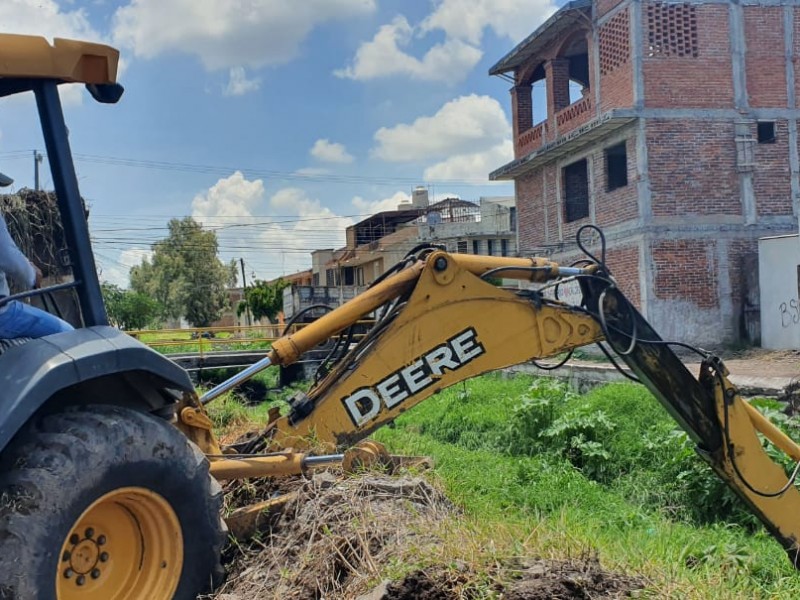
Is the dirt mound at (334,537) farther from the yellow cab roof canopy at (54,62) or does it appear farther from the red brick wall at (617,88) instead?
the red brick wall at (617,88)

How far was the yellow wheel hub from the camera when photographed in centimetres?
296

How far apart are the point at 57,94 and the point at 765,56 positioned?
19030 millimetres

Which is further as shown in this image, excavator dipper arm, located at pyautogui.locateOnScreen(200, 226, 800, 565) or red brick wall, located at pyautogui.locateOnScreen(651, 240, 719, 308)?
red brick wall, located at pyautogui.locateOnScreen(651, 240, 719, 308)

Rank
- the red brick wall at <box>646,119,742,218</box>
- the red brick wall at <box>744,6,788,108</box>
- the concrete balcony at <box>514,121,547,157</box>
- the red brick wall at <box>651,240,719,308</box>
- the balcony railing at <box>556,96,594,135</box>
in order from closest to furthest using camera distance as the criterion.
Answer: the red brick wall at <box>651,240,719,308</box> < the red brick wall at <box>646,119,742,218</box> < the red brick wall at <box>744,6,788,108</box> < the balcony railing at <box>556,96,594,135</box> < the concrete balcony at <box>514,121,547,157</box>

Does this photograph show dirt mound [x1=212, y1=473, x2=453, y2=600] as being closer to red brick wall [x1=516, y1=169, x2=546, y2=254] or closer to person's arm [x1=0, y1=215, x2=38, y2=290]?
person's arm [x1=0, y1=215, x2=38, y2=290]

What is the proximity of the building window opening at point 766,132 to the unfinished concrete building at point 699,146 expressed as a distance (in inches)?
1.0

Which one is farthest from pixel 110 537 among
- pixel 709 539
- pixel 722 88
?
pixel 722 88

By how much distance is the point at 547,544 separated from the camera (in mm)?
3496

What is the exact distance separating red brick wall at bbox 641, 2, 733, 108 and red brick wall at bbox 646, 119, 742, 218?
1.85ft

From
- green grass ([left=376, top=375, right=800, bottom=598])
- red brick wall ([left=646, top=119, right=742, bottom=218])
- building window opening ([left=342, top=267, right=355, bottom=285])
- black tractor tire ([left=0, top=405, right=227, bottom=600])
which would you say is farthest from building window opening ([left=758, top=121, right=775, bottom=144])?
building window opening ([left=342, top=267, right=355, bottom=285])

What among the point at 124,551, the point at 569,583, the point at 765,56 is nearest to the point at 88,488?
the point at 124,551

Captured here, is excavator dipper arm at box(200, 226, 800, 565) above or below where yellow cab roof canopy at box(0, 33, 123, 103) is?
below

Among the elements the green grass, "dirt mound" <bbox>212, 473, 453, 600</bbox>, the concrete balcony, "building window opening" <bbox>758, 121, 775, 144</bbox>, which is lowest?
the green grass

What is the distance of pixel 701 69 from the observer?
59.3 ft
